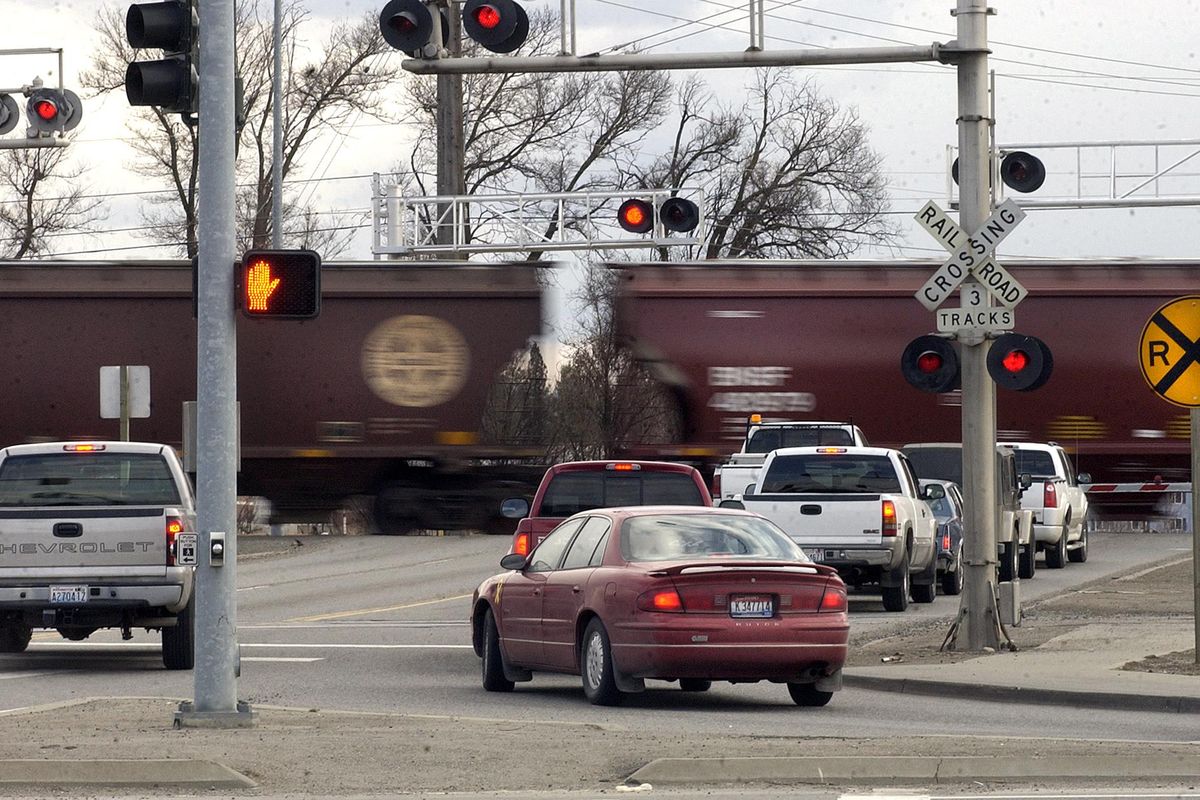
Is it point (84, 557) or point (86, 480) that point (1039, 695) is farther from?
point (86, 480)

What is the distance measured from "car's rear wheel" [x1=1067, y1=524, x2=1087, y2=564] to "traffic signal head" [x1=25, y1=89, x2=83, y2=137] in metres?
16.9

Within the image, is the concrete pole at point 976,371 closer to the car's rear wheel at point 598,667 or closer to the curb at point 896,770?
the car's rear wheel at point 598,667

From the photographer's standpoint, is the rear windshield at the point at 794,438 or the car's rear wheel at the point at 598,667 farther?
the rear windshield at the point at 794,438

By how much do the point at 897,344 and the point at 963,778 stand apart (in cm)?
2373

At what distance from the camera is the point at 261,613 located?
23.9 m

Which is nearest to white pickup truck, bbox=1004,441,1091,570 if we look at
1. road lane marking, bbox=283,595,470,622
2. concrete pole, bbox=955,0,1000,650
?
road lane marking, bbox=283,595,470,622

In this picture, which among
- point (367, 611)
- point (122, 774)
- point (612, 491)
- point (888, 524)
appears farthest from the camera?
point (367, 611)

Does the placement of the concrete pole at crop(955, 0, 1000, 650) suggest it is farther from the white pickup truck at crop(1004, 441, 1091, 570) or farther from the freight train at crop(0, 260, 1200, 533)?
the freight train at crop(0, 260, 1200, 533)

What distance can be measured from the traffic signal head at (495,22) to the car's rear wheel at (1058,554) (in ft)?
49.1

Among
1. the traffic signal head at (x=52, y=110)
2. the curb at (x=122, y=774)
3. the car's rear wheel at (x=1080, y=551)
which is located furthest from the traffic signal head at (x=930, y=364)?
the traffic signal head at (x=52, y=110)

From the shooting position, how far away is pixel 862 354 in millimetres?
33375

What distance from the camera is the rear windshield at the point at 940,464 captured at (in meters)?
29.3

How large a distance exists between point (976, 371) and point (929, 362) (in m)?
0.53

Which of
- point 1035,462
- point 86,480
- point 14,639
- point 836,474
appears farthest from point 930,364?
point 1035,462
